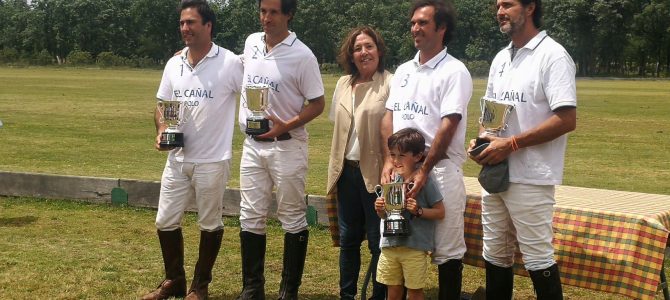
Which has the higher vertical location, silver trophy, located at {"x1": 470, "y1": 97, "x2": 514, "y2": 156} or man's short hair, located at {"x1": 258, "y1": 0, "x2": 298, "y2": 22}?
man's short hair, located at {"x1": 258, "y1": 0, "x2": 298, "y2": 22}

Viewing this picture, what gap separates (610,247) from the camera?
5.05 metres

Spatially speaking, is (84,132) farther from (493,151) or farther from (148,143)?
(493,151)

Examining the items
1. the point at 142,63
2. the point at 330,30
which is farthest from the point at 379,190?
the point at 330,30

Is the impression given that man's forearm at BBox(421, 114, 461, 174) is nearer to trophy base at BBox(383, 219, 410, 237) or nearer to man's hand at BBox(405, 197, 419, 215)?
man's hand at BBox(405, 197, 419, 215)

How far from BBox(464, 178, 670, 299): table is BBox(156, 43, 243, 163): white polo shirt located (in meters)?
2.17

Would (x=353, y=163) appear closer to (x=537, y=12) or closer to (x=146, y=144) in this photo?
(x=537, y=12)

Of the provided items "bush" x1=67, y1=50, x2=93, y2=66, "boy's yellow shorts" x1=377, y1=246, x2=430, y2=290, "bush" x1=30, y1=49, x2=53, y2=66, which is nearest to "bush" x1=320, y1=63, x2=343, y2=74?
"bush" x1=67, y1=50, x2=93, y2=66

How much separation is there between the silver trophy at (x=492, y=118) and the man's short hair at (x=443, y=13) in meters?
0.57

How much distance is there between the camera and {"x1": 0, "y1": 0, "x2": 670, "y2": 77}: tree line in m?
79.6

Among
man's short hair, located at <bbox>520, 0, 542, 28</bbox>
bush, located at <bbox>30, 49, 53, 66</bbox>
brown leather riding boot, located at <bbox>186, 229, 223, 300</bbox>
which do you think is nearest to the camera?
man's short hair, located at <bbox>520, 0, 542, 28</bbox>

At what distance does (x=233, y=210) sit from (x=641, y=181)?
593 cm

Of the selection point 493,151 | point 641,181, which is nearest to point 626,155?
point 641,181

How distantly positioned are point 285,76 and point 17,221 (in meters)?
4.21

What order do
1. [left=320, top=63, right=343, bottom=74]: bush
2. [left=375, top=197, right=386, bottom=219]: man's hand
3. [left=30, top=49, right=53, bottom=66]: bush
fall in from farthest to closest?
[left=30, top=49, right=53, bottom=66]: bush < [left=320, top=63, right=343, bottom=74]: bush < [left=375, top=197, right=386, bottom=219]: man's hand
